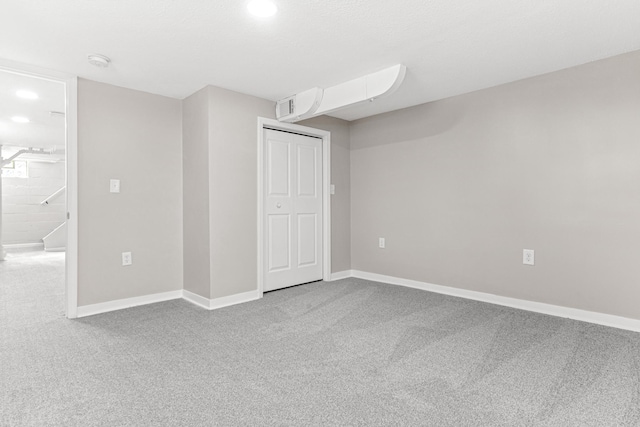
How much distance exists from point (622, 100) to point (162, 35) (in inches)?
129

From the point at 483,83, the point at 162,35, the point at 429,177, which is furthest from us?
the point at 429,177

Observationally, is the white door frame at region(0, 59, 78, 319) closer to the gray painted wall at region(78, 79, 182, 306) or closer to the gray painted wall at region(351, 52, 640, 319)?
the gray painted wall at region(78, 79, 182, 306)

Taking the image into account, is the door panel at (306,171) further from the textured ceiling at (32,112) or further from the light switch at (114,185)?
the textured ceiling at (32,112)

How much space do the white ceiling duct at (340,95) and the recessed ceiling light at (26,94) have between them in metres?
2.47

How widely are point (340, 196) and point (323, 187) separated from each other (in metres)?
0.30

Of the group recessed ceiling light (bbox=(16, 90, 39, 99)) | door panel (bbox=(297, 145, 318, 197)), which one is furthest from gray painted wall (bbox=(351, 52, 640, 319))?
recessed ceiling light (bbox=(16, 90, 39, 99))

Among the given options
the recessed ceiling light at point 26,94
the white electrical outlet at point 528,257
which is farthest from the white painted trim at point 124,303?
the white electrical outlet at point 528,257

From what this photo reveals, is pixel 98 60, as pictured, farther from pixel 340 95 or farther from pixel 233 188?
pixel 340 95

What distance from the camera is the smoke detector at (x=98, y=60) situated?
2545mm

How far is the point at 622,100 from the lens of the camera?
2.62m

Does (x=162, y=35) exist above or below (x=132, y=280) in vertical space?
above

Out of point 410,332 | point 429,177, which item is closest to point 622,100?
point 429,177

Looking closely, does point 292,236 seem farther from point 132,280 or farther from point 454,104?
point 454,104

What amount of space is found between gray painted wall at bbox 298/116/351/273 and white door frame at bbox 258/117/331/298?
86 mm
